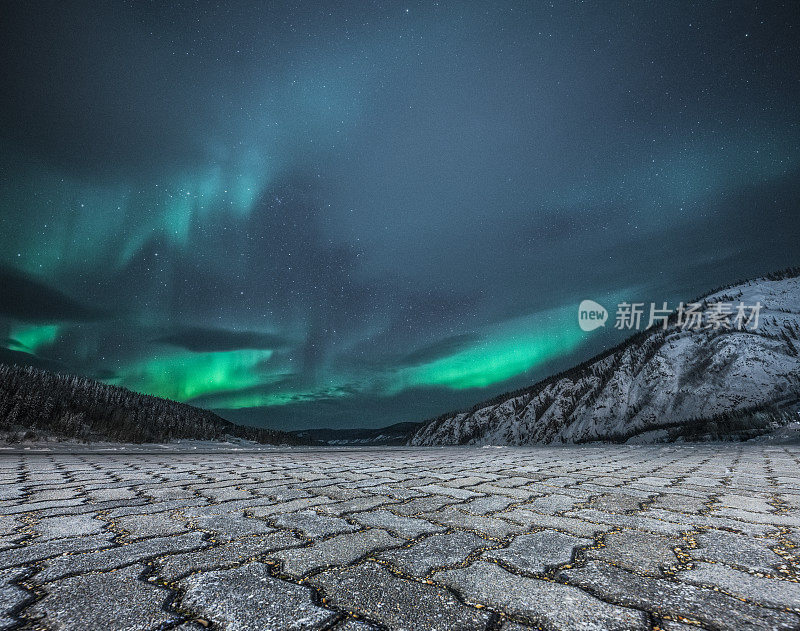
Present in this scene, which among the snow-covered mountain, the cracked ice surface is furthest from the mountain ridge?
the snow-covered mountain

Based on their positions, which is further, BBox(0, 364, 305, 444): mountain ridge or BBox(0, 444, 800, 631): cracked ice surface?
BBox(0, 364, 305, 444): mountain ridge

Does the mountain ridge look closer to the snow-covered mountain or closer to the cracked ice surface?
the cracked ice surface

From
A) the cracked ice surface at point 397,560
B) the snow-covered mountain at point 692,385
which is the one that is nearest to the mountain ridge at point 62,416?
the cracked ice surface at point 397,560

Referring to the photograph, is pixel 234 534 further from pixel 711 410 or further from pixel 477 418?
pixel 477 418

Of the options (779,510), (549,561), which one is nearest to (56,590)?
(549,561)

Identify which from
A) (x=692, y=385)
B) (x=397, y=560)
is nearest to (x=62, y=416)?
(x=397, y=560)

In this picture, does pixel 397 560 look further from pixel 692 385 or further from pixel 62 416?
pixel 692 385

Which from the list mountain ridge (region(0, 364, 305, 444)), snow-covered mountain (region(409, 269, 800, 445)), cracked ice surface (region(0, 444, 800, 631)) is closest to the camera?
cracked ice surface (region(0, 444, 800, 631))

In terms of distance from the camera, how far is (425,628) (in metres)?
1.09

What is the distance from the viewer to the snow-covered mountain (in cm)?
1781

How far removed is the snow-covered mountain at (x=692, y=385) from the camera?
701 inches

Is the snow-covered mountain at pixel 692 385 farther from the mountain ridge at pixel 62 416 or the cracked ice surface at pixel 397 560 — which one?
the mountain ridge at pixel 62 416

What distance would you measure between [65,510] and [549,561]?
312 centimetres

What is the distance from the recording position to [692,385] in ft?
70.7
